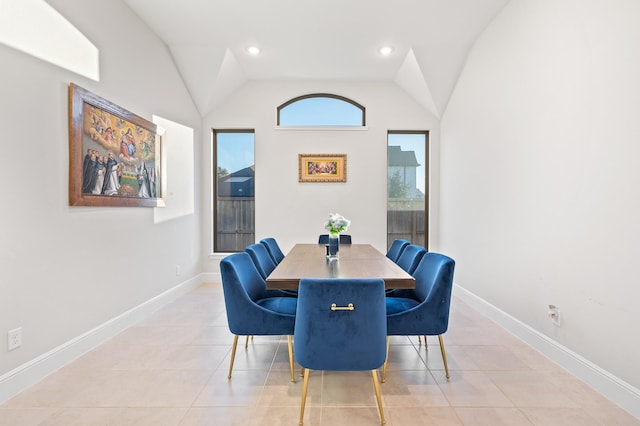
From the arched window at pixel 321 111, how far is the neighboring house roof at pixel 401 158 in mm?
631

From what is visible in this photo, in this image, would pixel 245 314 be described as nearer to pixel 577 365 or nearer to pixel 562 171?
pixel 577 365

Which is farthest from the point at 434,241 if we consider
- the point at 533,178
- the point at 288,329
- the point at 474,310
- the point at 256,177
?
the point at 288,329

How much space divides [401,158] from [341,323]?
3.73 m

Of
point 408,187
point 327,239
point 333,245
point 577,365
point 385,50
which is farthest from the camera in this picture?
point 408,187

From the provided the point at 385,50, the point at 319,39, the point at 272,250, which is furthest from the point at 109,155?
the point at 385,50

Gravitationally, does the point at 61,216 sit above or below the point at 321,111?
below

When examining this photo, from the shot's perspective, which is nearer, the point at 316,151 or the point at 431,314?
the point at 431,314

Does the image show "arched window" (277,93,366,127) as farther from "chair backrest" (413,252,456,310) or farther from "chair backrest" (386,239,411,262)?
"chair backrest" (413,252,456,310)

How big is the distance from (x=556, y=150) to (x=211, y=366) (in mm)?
3051

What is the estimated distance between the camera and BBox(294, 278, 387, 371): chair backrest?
155 cm

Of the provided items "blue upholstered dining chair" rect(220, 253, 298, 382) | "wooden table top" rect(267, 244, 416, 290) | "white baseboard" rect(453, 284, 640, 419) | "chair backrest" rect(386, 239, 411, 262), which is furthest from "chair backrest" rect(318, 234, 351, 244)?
"blue upholstered dining chair" rect(220, 253, 298, 382)

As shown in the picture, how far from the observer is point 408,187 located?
4.84 metres

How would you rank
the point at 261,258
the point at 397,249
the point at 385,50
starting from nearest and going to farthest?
the point at 261,258 → the point at 397,249 → the point at 385,50

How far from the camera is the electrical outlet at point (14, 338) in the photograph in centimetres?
190
